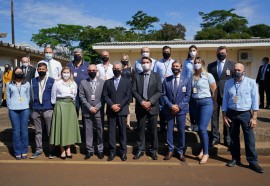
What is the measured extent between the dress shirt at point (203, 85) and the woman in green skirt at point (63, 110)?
2.48 meters

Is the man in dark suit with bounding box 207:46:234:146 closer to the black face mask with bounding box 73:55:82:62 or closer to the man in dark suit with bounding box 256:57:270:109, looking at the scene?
the black face mask with bounding box 73:55:82:62

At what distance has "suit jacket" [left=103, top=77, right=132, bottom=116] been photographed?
5656 mm

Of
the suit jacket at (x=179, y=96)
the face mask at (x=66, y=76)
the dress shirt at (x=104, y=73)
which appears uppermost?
the dress shirt at (x=104, y=73)

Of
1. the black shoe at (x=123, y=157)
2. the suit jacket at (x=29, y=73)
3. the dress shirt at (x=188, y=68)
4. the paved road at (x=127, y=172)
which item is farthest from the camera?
the suit jacket at (x=29, y=73)

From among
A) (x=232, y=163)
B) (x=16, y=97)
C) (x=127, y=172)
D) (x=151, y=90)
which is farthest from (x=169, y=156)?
(x=16, y=97)

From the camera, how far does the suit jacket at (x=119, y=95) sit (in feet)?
18.6

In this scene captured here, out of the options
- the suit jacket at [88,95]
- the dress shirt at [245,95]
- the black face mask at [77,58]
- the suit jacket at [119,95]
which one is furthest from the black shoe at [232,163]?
the black face mask at [77,58]

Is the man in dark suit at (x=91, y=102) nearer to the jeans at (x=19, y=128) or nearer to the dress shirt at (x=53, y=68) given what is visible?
the dress shirt at (x=53, y=68)

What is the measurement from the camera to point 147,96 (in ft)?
18.6

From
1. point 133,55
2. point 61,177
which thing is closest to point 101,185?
Result: point 61,177

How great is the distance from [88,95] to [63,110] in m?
0.59

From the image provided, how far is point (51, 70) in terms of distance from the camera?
655cm

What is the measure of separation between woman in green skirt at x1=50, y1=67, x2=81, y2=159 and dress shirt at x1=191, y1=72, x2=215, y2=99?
248 cm

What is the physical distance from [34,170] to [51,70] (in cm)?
241
